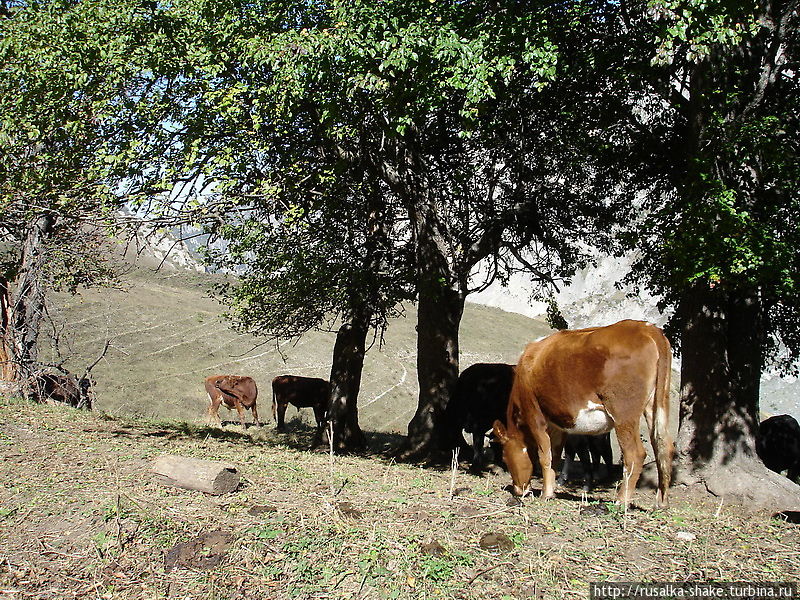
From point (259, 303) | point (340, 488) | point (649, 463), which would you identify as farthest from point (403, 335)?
point (340, 488)

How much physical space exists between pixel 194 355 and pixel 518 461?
2905 cm

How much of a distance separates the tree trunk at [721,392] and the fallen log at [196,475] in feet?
23.4

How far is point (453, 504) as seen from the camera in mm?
6461

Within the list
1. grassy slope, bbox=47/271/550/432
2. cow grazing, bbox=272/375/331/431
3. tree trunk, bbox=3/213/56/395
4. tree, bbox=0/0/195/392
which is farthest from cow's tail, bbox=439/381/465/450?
grassy slope, bbox=47/271/550/432

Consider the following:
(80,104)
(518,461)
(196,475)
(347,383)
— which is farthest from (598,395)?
(80,104)

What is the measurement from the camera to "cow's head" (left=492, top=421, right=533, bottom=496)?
798 centimetres

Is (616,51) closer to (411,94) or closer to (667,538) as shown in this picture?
(411,94)

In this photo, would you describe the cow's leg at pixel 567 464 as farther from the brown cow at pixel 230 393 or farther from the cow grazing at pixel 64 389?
the brown cow at pixel 230 393

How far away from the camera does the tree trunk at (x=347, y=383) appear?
14594 millimetres

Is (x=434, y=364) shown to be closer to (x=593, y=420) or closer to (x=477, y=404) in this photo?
(x=477, y=404)

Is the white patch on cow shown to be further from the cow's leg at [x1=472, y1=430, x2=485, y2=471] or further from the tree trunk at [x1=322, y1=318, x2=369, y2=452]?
the tree trunk at [x1=322, y1=318, x2=369, y2=452]

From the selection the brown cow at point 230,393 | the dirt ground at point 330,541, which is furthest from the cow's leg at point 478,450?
the brown cow at point 230,393

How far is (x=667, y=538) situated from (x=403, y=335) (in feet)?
130

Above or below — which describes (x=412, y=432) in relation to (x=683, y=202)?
below
